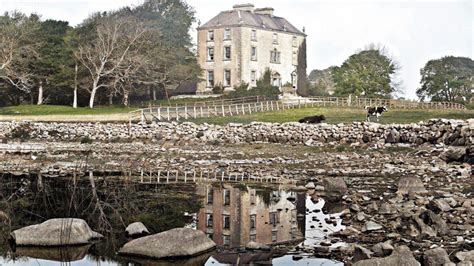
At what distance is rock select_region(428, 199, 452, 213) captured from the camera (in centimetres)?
1467

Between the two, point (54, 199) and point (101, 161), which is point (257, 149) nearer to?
point (101, 161)

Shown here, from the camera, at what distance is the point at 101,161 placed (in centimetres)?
2742

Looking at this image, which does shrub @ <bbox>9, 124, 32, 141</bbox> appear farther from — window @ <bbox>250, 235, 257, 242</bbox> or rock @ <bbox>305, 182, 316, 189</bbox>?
window @ <bbox>250, 235, 257, 242</bbox>

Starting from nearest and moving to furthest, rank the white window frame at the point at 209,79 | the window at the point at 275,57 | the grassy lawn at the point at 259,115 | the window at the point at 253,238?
the window at the point at 253,238 → the grassy lawn at the point at 259,115 → the white window frame at the point at 209,79 → the window at the point at 275,57

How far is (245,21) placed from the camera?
7475cm

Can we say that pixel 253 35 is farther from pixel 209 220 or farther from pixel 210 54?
pixel 209 220

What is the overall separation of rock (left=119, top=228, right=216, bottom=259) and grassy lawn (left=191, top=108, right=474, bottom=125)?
113ft

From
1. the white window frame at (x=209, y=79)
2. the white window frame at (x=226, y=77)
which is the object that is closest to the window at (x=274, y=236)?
the white window frame at (x=226, y=77)

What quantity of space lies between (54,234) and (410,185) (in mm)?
10021

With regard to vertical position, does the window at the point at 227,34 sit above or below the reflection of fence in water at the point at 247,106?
above

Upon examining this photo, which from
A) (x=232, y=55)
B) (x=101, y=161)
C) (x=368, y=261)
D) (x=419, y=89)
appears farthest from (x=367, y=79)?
(x=368, y=261)

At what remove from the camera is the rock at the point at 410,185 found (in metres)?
18.2

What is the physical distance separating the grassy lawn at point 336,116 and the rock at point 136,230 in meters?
33.5

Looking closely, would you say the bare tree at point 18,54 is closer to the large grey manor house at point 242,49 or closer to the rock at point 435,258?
the large grey manor house at point 242,49
